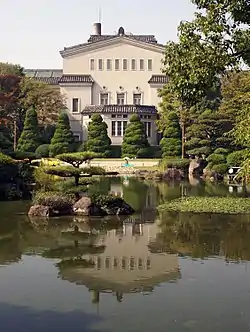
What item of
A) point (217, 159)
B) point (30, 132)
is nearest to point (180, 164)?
point (217, 159)

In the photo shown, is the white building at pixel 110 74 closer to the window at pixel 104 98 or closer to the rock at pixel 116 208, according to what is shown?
the window at pixel 104 98

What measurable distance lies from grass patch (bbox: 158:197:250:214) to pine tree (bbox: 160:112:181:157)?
1974cm

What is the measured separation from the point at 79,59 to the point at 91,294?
42.5 meters

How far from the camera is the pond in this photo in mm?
7047

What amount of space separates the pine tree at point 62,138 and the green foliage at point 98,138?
144 centimetres

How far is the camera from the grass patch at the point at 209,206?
53.6ft

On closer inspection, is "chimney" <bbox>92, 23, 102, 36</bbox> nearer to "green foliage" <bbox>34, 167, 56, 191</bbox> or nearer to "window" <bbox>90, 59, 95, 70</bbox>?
"window" <bbox>90, 59, 95, 70</bbox>

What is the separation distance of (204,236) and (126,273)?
3.65 m

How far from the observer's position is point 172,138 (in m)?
38.7

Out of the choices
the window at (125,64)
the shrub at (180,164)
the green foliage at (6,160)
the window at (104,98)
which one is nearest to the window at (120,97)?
the window at (104,98)

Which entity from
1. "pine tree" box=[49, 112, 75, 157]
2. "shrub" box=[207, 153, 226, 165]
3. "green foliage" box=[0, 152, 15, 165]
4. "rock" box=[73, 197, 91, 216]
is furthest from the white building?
"rock" box=[73, 197, 91, 216]

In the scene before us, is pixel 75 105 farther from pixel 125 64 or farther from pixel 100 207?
pixel 100 207

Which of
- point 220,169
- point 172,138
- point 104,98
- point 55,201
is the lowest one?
point 55,201

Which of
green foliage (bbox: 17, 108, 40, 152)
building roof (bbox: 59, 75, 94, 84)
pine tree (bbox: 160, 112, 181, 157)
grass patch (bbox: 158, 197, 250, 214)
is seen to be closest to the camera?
grass patch (bbox: 158, 197, 250, 214)
